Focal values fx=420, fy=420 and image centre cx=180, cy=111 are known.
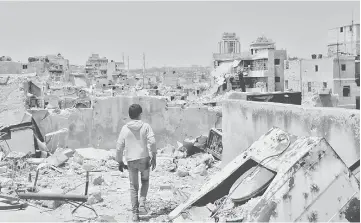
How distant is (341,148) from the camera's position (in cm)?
398

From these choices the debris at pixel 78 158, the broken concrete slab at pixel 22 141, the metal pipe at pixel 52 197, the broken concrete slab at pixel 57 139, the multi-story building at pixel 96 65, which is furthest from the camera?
the multi-story building at pixel 96 65

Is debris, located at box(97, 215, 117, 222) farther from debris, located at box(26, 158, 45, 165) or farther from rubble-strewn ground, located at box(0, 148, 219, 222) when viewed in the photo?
debris, located at box(26, 158, 45, 165)

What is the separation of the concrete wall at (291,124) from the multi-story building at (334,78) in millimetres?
27966

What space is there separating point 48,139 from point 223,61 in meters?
36.2

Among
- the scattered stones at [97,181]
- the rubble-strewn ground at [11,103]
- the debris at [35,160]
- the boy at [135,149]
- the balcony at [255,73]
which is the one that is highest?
the balcony at [255,73]

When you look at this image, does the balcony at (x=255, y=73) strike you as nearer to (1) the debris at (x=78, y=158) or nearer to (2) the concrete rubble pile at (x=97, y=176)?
(2) the concrete rubble pile at (x=97, y=176)

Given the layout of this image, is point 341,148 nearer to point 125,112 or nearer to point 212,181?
point 212,181

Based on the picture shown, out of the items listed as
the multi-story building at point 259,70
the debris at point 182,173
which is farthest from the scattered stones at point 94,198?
the multi-story building at point 259,70

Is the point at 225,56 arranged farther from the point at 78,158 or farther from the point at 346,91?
the point at 78,158

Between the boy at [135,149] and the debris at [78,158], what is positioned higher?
the boy at [135,149]

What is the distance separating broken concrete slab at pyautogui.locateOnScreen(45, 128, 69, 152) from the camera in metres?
8.98

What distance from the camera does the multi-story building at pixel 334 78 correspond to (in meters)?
34.0

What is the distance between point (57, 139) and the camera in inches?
357

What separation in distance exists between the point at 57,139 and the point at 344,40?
137ft
